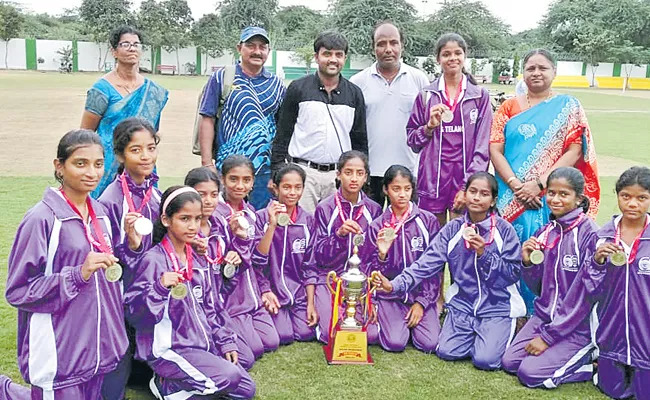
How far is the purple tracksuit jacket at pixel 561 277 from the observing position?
4.15m

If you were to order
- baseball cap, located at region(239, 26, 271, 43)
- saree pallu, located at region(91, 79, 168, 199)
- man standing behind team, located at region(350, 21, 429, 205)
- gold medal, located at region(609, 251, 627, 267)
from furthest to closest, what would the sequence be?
man standing behind team, located at region(350, 21, 429, 205) → baseball cap, located at region(239, 26, 271, 43) → saree pallu, located at region(91, 79, 168, 199) → gold medal, located at region(609, 251, 627, 267)

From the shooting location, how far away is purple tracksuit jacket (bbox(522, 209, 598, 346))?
13.6ft

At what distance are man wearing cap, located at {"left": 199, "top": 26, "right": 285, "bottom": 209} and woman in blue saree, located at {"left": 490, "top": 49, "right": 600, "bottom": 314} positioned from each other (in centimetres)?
177

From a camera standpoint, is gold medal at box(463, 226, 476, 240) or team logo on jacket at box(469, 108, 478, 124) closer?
gold medal at box(463, 226, 476, 240)

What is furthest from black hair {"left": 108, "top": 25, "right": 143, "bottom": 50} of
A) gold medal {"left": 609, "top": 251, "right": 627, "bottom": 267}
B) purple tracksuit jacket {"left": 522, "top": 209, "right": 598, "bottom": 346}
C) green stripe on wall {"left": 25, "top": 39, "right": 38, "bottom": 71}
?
green stripe on wall {"left": 25, "top": 39, "right": 38, "bottom": 71}

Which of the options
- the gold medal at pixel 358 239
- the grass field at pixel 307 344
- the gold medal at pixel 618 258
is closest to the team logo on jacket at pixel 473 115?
the gold medal at pixel 358 239

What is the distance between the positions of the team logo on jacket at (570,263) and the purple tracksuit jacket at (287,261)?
1.79 m

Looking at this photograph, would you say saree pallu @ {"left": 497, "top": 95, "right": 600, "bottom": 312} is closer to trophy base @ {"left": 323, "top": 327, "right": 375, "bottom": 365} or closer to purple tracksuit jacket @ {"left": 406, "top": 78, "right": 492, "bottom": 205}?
purple tracksuit jacket @ {"left": 406, "top": 78, "right": 492, "bottom": 205}

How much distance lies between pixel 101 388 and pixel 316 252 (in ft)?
6.34

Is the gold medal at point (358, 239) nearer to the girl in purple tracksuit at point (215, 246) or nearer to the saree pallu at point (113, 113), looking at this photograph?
the girl in purple tracksuit at point (215, 246)

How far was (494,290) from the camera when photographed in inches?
181

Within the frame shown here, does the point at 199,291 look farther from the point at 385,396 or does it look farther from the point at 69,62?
the point at 69,62

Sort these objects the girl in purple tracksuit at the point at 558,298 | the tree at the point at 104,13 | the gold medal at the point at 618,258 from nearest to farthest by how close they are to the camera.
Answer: the gold medal at the point at 618,258
the girl in purple tracksuit at the point at 558,298
the tree at the point at 104,13

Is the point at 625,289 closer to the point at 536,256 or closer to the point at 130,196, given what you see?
the point at 536,256
